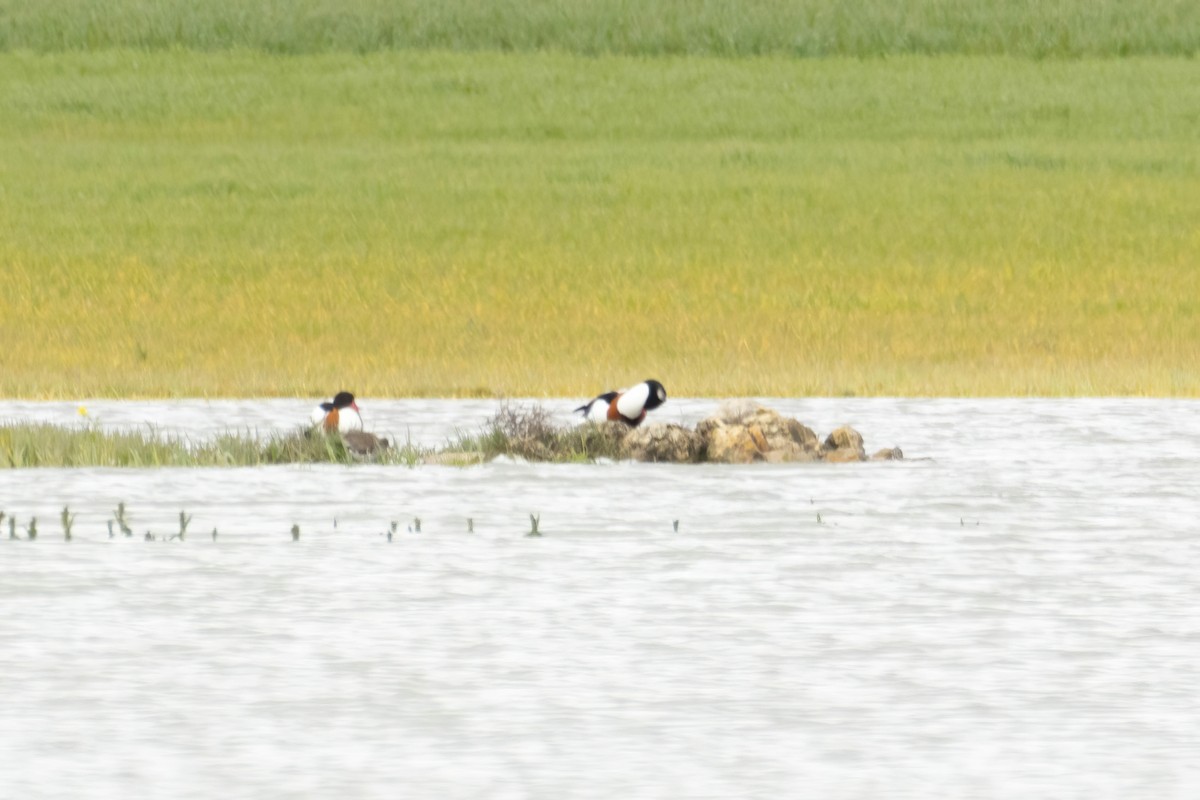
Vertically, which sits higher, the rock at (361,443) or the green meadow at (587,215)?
the green meadow at (587,215)

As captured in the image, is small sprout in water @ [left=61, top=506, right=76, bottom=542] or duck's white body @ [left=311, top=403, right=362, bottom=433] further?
duck's white body @ [left=311, top=403, right=362, bottom=433]

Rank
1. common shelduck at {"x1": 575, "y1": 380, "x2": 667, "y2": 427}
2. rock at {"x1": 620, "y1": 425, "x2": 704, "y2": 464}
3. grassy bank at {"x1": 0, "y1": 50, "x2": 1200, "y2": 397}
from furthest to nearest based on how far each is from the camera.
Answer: grassy bank at {"x1": 0, "y1": 50, "x2": 1200, "y2": 397}, common shelduck at {"x1": 575, "y1": 380, "x2": 667, "y2": 427}, rock at {"x1": 620, "y1": 425, "x2": 704, "y2": 464}

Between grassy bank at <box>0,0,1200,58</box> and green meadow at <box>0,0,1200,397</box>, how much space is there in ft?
0.73

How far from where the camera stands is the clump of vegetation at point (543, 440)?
13969 millimetres

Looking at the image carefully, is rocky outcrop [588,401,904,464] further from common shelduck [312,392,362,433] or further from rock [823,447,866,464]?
common shelduck [312,392,362,433]

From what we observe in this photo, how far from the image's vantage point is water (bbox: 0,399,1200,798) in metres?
6.57

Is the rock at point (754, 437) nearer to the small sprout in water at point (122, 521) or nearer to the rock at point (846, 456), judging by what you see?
the rock at point (846, 456)

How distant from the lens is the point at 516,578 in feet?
31.7

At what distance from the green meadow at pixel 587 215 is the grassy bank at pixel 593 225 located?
8 centimetres

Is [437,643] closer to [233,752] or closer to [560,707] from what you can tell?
[560,707]

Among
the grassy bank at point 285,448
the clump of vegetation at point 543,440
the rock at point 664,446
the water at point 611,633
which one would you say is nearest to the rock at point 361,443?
the grassy bank at point 285,448

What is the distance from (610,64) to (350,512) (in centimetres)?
3915

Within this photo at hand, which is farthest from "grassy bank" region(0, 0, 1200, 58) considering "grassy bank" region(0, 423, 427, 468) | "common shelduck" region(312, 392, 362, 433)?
"grassy bank" region(0, 423, 427, 468)

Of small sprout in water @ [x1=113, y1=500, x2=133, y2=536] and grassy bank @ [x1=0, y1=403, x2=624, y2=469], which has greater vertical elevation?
grassy bank @ [x1=0, y1=403, x2=624, y2=469]
